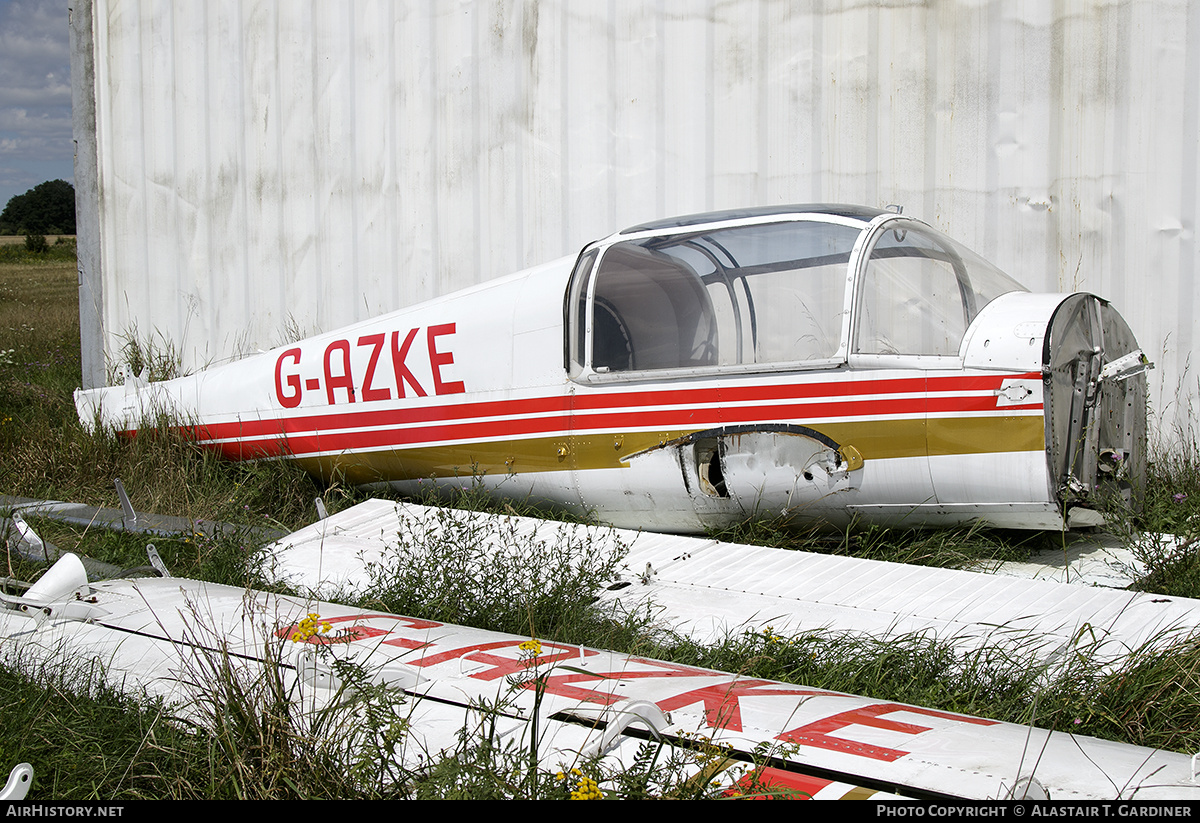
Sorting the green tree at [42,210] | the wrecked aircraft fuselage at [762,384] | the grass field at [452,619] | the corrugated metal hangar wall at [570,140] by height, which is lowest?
the grass field at [452,619]

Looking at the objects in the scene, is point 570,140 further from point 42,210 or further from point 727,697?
point 42,210

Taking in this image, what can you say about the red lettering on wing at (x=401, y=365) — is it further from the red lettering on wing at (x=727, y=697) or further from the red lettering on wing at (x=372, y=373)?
the red lettering on wing at (x=727, y=697)

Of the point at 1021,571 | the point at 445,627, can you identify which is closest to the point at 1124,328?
the point at 1021,571

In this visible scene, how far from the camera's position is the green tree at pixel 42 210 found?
87463 mm

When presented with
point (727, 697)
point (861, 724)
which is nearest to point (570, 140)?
point (727, 697)

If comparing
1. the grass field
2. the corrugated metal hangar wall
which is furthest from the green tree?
the grass field

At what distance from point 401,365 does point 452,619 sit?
1.92 m

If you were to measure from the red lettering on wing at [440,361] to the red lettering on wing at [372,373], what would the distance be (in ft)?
1.11

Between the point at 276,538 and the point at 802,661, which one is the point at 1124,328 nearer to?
the point at 802,661

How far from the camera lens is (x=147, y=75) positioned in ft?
28.9

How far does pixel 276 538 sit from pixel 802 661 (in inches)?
119

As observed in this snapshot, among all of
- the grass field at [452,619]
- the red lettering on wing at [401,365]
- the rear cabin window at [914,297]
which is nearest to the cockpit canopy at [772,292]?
the rear cabin window at [914,297]

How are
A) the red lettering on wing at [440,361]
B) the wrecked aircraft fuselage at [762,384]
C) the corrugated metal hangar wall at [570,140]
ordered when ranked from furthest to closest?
1. the corrugated metal hangar wall at [570,140]
2. the red lettering on wing at [440,361]
3. the wrecked aircraft fuselage at [762,384]

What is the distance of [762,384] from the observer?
410 cm
